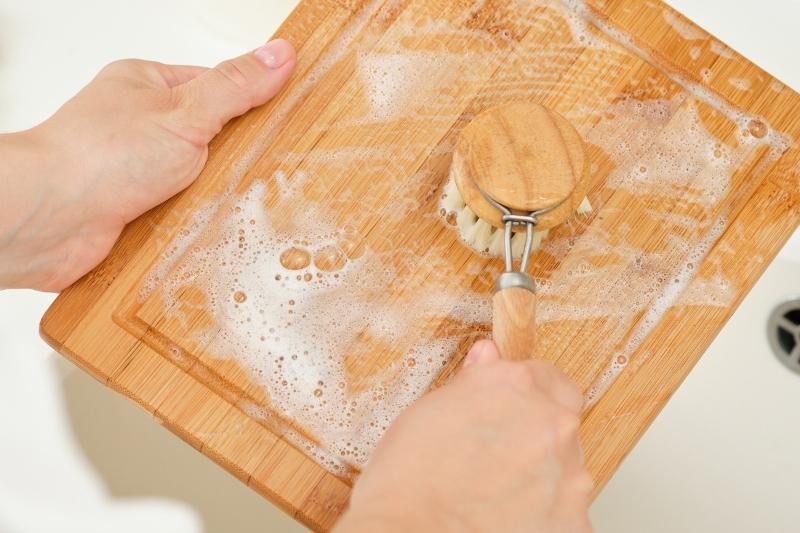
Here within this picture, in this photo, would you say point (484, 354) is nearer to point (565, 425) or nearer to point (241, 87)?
point (565, 425)

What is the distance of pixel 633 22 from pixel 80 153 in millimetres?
389

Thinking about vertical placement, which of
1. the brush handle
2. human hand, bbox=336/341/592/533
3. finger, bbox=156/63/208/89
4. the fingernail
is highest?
the fingernail

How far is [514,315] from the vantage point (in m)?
0.44

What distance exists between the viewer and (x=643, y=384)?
0.50 meters

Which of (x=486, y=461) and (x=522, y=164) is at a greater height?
(x=522, y=164)

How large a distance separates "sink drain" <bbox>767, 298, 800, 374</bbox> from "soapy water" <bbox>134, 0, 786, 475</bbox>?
1.10 feet

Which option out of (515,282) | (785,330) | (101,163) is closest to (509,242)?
(515,282)

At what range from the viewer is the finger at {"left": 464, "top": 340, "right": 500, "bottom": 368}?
448 millimetres

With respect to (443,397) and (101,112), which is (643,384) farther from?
(101,112)

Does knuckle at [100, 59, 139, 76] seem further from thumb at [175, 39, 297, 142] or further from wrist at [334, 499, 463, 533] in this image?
wrist at [334, 499, 463, 533]

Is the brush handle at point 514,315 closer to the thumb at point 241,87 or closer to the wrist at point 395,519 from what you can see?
the wrist at point 395,519

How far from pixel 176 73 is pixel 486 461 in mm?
366

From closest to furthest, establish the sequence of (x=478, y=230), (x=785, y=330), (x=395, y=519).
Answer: (x=395, y=519)
(x=478, y=230)
(x=785, y=330)

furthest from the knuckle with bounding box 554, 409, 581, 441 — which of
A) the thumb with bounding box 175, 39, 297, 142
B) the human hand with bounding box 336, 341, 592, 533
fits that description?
the thumb with bounding box 175, 39, 297, 142
